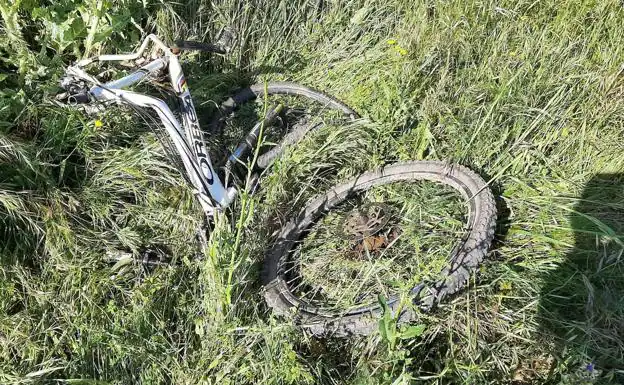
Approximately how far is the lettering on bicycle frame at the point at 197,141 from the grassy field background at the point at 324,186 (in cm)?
27

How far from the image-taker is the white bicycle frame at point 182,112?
8.58ft

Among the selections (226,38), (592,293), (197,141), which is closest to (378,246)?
(592,293)

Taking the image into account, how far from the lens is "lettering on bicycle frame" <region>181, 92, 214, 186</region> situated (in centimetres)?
281

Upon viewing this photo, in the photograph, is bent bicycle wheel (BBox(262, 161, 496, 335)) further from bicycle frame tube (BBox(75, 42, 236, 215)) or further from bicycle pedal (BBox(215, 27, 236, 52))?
bicycle pedal (BBox(215, 27, 236, 52))

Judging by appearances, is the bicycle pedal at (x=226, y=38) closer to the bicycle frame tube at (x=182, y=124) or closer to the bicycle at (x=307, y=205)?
the bicycle at (x=307, y=205)

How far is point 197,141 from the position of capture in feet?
9.32

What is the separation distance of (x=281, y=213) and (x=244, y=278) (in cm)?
55

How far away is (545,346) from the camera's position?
2209 mm

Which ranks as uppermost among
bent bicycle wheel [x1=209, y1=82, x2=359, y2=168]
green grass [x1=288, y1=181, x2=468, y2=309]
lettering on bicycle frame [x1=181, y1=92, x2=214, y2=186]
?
lettering on bicycle frame [x1=181, y1=92, x2=214, y2=186]

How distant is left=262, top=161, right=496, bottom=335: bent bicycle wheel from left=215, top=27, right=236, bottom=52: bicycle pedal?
155 cm

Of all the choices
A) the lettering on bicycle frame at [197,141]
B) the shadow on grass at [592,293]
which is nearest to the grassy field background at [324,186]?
the shadow on grass at [592,293]

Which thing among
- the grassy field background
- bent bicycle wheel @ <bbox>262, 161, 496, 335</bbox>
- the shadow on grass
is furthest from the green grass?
the shadow on grass

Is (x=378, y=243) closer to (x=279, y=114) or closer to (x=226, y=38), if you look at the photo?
(x=279, y=114)

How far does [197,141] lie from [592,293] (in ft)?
6.78
